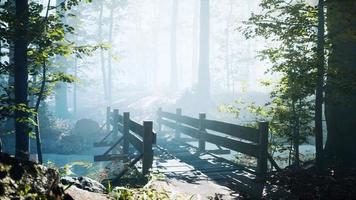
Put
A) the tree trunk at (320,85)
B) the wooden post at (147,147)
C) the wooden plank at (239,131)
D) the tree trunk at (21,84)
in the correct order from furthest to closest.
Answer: the wooden plank at (239,131)
the wooden post at (147,147)
the tree trunk at (320,85)
the tree trunk at (21,84)

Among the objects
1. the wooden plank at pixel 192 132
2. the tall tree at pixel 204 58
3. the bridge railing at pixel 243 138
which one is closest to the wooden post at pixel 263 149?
the bridge railing at pixel 243 138

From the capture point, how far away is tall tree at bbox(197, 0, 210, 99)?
1635 inches

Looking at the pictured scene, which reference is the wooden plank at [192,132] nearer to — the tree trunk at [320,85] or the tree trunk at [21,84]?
the tree trunk at [320,85]

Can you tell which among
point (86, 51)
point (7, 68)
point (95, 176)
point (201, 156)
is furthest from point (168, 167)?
point (7, 68)

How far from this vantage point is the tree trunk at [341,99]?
8055mm

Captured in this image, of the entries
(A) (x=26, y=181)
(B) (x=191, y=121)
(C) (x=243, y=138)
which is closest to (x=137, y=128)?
(C) (x=243, y=138)

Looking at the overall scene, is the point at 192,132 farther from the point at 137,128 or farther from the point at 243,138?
the point at 243,138

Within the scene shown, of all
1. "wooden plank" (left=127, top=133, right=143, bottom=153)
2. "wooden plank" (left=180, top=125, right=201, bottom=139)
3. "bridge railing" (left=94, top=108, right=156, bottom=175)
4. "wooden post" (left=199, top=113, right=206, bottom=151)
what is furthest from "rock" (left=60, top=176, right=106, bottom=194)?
"wooden plank" (left=180, top=125, right=201, bottom=139)

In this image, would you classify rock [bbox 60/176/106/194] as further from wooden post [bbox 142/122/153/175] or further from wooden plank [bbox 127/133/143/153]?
wooden plank [bbox 127/133/143/153]

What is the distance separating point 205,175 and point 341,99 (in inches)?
164

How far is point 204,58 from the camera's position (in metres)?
41.9

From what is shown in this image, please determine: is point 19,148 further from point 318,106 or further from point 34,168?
point 318,106

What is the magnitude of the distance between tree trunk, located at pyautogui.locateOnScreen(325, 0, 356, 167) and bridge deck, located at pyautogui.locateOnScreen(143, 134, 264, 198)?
9.09 feet

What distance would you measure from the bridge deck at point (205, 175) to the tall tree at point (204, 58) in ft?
95.2
